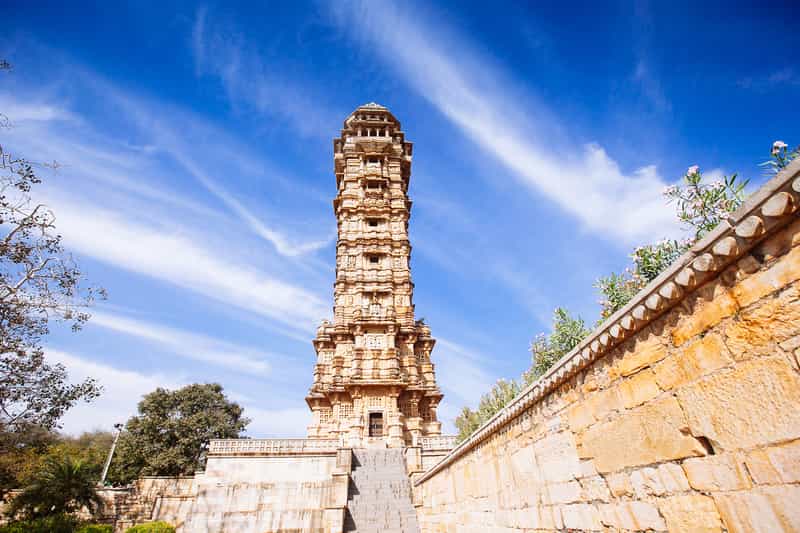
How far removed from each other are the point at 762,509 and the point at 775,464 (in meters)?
0.33

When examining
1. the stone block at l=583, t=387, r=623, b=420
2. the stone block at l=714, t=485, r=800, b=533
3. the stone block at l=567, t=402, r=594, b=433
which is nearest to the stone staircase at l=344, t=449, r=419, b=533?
the stone block at l=567, t=402, r=594, b=433

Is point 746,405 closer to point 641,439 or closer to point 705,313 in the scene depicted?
point 705,313

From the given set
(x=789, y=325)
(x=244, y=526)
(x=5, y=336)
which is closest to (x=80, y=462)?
(x=244, y=526)

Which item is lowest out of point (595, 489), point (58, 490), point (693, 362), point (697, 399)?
point (595, 489)

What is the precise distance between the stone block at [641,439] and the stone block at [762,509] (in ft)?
1.09

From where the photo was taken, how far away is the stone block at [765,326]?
2.35 metres

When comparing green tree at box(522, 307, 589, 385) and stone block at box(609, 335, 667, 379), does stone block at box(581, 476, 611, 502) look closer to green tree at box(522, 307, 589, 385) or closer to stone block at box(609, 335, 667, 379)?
stone block at box(609, 335, 667, 379)

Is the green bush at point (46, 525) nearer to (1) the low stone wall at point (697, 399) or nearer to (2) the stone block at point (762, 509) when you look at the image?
(1) the low stone wall at point (697, 399)

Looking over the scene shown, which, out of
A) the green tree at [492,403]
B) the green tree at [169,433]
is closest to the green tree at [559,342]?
the green tree at [492,403]

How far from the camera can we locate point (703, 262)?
2.77 meters

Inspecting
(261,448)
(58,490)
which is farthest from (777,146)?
(58,490)

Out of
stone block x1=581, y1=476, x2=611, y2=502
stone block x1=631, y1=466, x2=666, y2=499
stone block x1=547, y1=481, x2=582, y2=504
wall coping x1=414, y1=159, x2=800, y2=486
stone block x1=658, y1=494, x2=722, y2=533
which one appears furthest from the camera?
stone block x1=547, y1=481, x2=582, y2=504

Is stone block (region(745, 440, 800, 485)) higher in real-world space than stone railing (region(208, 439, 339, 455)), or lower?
lower

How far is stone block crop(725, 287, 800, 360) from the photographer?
92.4 inches
